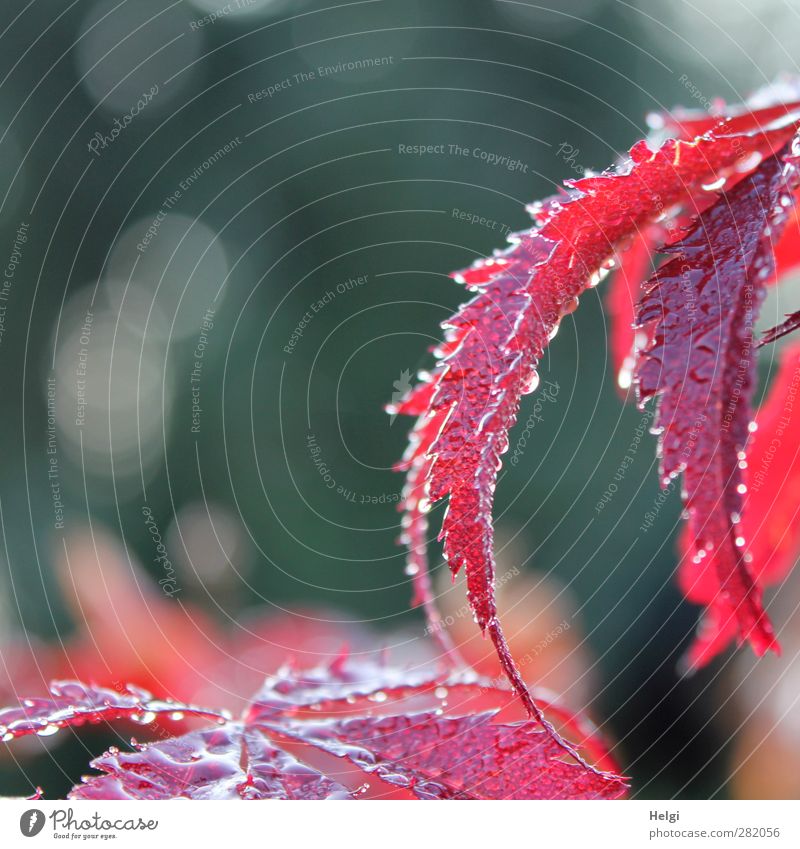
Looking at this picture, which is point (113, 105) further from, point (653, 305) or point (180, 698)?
point (653, 305)

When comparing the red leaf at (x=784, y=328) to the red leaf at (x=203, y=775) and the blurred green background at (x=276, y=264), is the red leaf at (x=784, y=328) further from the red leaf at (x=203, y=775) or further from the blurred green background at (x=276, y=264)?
the blurred green background at (x=276, y=264)

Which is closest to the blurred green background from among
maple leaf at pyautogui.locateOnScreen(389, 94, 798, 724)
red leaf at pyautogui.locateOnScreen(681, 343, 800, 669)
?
red leaf at pyautogui.locateOnScreen(681, 343, 800, 669)

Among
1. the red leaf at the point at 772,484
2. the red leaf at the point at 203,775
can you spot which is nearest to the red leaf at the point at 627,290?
the red leaf at the point at 772,484

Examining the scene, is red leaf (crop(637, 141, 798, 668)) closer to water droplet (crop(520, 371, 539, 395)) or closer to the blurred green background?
water droplet (crop(520, 371, 539, 395))

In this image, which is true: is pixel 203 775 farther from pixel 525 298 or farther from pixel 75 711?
pixel 525 298

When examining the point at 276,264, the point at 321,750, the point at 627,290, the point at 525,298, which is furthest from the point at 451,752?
the point at 276,264

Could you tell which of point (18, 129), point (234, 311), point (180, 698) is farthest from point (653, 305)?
point (18, 129)
